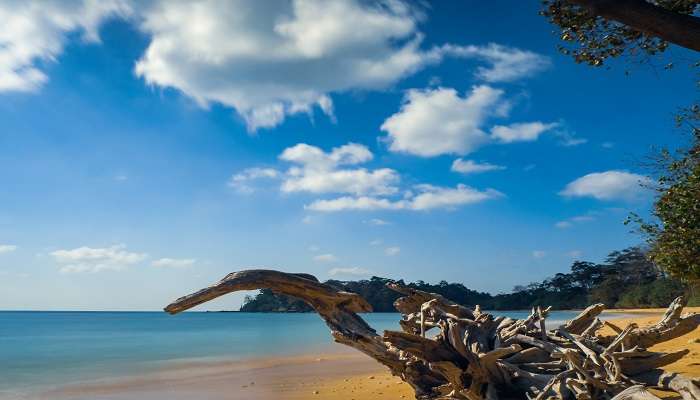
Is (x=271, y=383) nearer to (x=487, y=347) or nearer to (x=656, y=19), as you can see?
(x=487, y=347)

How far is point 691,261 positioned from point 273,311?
14241 centimetres

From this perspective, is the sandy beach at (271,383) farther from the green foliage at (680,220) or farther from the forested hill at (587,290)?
the forested hill at (587,290)

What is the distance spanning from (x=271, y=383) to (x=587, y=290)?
271 feet

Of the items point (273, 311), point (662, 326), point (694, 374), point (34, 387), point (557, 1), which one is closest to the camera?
point (557, 1)

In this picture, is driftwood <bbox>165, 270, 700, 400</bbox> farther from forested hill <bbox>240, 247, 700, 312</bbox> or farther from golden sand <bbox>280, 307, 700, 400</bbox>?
forested hill <bbox>240, 247, 700, 312</bbox>

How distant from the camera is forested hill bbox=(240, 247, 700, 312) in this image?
2237 inches

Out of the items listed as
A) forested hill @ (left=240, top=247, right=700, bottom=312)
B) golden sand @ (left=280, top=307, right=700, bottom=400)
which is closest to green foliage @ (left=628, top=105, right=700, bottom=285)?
golden sand @ (left=280, top=307, right=700, bottom=400)

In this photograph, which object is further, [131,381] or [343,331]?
[131,381]

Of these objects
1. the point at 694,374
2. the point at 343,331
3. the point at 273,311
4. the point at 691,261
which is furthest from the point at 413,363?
the point at 273,311

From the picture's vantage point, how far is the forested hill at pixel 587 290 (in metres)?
56.8

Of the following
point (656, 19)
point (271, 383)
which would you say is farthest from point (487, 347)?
point (271, 383)

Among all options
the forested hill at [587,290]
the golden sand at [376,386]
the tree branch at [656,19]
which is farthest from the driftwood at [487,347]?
the forested hill at [587,290]

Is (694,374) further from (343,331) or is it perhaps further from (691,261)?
(343,331)

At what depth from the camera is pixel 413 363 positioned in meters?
7.82
